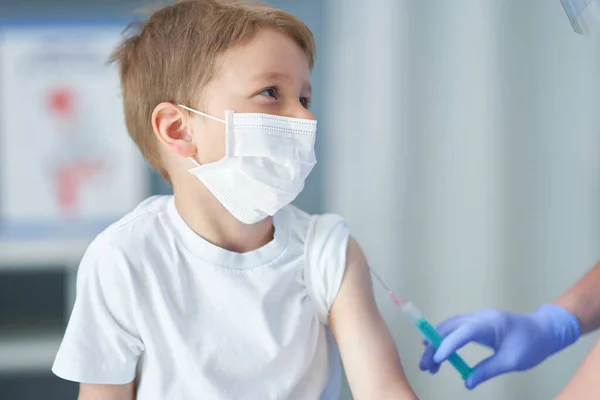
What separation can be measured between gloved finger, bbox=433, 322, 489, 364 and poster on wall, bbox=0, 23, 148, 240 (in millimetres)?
Result: 1572

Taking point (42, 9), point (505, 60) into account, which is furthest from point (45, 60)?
point (505, 60)

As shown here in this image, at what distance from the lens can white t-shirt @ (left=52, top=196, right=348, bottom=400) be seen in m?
1.22

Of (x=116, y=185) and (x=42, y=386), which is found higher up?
(x=116, y=185)

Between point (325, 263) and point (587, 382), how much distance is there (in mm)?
491

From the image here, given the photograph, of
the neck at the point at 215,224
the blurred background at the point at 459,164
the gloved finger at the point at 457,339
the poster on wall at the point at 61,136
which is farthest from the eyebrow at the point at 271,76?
the poster on wall at the point at 61,136

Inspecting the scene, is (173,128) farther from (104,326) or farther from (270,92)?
(104,326)

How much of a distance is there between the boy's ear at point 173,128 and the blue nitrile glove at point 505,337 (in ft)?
2.00

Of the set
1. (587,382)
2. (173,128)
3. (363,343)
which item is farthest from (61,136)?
(587,382)

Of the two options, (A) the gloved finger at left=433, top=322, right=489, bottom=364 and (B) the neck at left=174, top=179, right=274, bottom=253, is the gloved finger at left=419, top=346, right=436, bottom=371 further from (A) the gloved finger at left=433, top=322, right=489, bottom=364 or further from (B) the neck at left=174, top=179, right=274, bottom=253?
(B) the neck at left=174, top=179, right=274, bottom=253

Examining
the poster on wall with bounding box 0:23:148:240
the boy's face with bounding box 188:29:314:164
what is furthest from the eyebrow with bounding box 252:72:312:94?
the poster on wall with bounding box 0:23:148:240

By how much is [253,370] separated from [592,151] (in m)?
1.57

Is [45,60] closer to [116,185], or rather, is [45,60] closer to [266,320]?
[116,185]

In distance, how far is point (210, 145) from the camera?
1.30m

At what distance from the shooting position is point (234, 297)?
1.26 metres
